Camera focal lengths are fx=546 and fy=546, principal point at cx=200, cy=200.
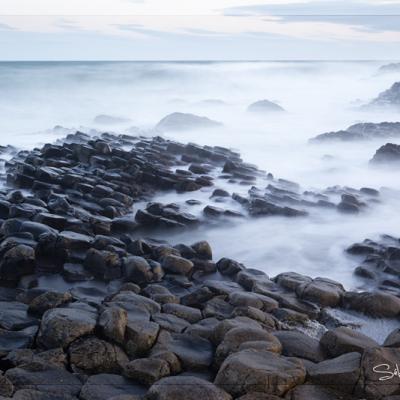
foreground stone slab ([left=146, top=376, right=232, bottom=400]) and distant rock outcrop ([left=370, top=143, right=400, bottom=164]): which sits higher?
foreground stone slab ([left=146, top=376, right=232, bottom=400])

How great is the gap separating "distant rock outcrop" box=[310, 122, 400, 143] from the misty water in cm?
37

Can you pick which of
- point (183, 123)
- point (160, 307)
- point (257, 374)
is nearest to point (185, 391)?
point (257, 374)

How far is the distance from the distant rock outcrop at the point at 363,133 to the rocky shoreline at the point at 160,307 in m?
6.26

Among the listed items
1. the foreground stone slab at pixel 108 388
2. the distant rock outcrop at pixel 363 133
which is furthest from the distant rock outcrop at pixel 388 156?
the foreground stone slab at pixel 108 388

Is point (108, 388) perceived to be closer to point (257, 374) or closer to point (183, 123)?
point (257, 374)

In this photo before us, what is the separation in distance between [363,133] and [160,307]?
12.1 metres

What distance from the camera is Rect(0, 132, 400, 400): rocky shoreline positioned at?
3.03 metres

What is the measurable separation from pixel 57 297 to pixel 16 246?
122 centimetres

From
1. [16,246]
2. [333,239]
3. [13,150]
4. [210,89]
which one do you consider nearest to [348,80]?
[210,89]

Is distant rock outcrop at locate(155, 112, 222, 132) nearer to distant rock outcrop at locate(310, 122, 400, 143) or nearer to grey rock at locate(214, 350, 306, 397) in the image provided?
distant rock outcrop at locate(310, 122, 400, 143)

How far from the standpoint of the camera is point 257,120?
67.9ft

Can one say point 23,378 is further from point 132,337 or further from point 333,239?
point 333,239

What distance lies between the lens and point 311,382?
10.1 feet

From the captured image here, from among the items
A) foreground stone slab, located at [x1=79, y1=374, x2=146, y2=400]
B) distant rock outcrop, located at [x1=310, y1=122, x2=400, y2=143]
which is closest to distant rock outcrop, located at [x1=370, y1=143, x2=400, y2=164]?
distant rock outcrop, located at [x1=310, y1=122, x2=400, y2=143]
